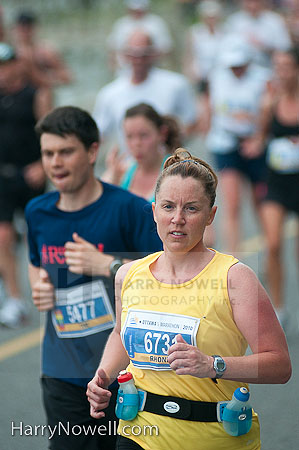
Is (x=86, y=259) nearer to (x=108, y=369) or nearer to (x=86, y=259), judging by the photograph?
(x=86, y=259)

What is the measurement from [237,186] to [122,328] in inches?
213

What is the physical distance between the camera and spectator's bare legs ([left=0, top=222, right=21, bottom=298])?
7211 mm

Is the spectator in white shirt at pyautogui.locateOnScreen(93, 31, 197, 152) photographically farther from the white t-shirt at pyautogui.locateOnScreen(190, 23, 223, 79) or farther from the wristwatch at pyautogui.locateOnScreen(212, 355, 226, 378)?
the white t-shirt at pyautogui.locateOnScreen(190, 23, 223, 79)

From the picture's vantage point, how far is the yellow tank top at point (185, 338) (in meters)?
2.83

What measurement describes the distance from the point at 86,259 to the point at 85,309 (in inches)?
9.9

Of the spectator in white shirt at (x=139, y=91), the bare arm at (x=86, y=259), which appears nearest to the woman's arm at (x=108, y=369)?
the bare arm at (x=86, y=259)

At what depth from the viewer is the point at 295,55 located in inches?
269

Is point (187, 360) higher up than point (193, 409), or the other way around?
point (187, 360)

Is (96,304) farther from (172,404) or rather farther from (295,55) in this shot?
(295,55)

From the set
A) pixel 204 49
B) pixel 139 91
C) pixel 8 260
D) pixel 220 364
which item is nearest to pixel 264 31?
pixel 204 49

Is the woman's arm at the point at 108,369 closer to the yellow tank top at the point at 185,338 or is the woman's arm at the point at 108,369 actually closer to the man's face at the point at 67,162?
the yellow tank top at the point at 185,338

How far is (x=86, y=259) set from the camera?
380 centimetres

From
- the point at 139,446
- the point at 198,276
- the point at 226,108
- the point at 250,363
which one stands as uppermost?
the point at 226,108

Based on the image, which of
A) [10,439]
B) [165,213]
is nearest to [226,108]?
[10,439]
